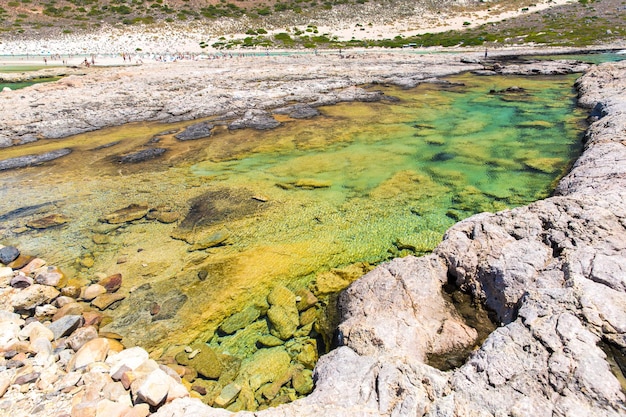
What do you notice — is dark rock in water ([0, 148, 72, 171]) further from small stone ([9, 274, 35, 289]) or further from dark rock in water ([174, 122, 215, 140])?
small stone ([9, 274, 35, 289])

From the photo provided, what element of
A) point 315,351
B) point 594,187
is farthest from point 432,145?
point 315,351

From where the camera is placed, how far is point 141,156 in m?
14.8

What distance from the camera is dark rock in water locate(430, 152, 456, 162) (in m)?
13.6

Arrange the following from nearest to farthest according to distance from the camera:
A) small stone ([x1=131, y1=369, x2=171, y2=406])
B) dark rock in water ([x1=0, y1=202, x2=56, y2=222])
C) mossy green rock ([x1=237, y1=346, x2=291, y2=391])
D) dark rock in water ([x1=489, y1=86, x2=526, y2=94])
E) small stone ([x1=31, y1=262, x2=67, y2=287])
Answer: small stone ([x1=131, y1=369, x2=171, y2=406]) → mossy green rock ([x1=237, y1=346, x2=291, y2=391]) → small stone ([x1=31, y1=262, x2=67, y2=287]) → dark rock in water ([x1=0, y1=202, x2=56, y2=222]) → dark rock in water ([x1=489, y1=86, x2=526, y2=94])

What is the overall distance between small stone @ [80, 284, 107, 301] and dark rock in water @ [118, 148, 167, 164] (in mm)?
7996

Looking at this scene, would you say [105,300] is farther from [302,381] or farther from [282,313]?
[302,381]

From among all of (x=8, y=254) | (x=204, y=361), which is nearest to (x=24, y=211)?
(x=8, y=254)

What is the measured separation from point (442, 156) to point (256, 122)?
372 inches

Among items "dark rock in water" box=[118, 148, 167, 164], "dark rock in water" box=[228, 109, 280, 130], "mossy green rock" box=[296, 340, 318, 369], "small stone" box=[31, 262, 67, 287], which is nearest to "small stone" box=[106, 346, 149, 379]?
"mossy green rock" box=[296, 340, 318, 369]

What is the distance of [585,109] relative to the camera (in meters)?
19.0

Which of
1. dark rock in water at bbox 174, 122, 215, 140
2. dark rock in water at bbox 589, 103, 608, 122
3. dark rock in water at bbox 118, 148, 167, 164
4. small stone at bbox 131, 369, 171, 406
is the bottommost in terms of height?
small stone at bbox 131, 369, 171, 406

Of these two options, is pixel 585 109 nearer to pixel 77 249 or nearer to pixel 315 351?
pixel 315 351

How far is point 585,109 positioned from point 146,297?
73.9ft

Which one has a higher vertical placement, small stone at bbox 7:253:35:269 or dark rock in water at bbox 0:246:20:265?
dark rock in water at bbox 0:246:20:265
